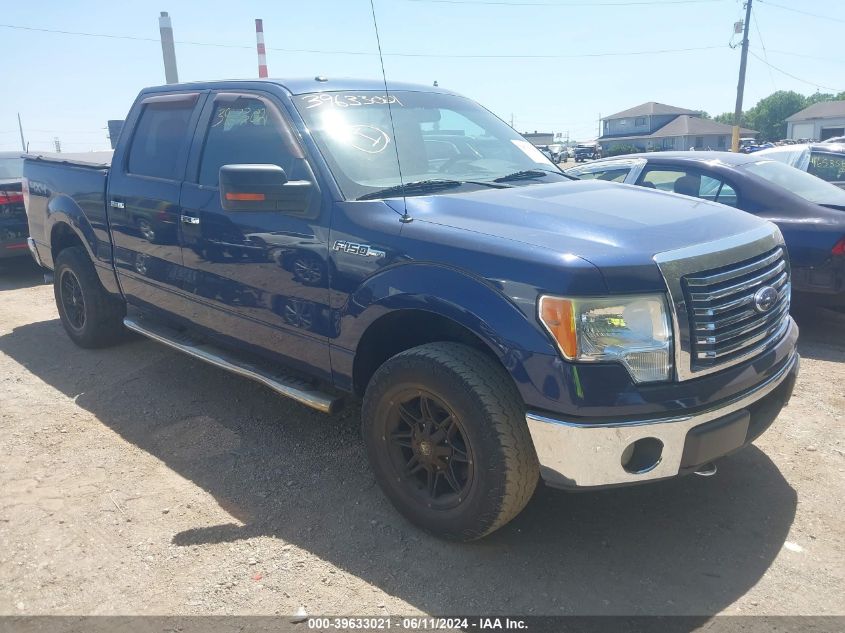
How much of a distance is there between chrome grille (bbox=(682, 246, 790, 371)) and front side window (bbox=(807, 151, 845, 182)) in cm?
601

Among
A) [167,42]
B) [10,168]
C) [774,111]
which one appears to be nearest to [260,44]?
[167,42]

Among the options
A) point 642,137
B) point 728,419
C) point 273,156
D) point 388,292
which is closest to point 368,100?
point 273,156

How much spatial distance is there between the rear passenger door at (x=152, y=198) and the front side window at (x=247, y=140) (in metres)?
0.25

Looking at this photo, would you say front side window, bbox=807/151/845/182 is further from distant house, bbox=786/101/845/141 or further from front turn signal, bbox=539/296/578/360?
distant house, bbox=786/101/845/141

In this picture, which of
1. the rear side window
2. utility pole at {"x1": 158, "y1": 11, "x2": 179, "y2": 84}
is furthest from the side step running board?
utility pole at {"x1": 158, "y1": 11, "x2": 179, "y2": 84}

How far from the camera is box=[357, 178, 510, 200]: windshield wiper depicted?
335 cm

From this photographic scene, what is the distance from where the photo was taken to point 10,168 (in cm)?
953

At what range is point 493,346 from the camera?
8.84 ft

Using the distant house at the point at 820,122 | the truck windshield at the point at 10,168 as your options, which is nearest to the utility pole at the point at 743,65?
the truck windshield at the point at 10,168

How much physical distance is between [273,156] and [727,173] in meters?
4.04

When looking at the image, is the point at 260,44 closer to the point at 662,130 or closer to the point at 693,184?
the point at 693,184

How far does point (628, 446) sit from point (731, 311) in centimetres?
70

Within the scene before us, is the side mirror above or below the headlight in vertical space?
above

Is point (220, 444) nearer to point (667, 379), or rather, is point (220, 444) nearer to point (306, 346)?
point (306, 346)
